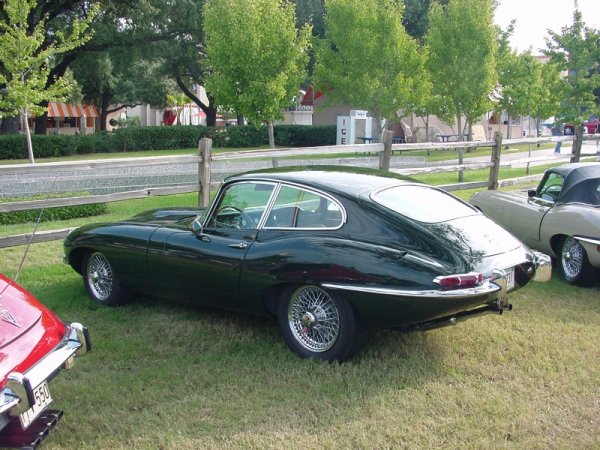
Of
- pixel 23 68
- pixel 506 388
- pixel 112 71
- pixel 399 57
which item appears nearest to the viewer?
pixel 506 388

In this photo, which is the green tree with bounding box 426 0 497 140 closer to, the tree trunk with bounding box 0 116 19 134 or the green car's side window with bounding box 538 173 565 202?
the green car's side window with bounding box 538 173 565 202

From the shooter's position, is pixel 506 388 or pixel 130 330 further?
pixel 130 330

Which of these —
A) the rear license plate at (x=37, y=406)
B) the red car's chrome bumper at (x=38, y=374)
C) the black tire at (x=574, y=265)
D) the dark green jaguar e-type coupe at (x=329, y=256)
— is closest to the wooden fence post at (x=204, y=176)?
the dark green jaguar e-type coupe at (x=329, y=256)

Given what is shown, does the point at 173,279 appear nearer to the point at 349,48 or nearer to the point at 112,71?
the point at 349,48

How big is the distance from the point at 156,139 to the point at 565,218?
94.6 ft

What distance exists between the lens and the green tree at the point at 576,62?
1941 cm

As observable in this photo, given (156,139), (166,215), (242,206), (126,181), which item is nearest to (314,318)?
(242,206)

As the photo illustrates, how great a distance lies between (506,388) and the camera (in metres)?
4.30

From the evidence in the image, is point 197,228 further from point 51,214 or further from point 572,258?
point 51,214

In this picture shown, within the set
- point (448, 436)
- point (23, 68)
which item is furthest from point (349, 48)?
point (448, 436)

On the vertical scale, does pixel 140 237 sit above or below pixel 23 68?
below

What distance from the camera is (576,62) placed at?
19.6 meters

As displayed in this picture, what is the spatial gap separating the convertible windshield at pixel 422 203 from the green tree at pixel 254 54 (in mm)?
18340

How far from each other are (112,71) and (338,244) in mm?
44477
